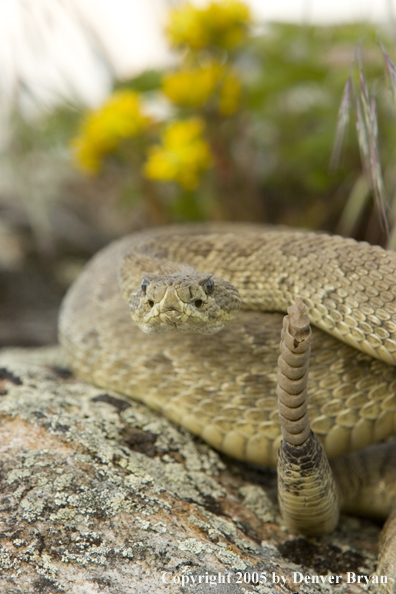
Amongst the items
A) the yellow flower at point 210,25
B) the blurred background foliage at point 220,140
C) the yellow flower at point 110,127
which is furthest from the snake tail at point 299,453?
the yellow flower at point 210,25

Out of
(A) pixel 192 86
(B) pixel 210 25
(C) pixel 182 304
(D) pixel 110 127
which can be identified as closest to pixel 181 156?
(A) pixel 192 86

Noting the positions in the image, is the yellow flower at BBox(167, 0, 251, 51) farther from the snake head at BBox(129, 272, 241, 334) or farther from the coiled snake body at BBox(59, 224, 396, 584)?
the snake head at BBox(129, 272, 241, 334)

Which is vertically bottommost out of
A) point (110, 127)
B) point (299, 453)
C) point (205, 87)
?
point (299, 453)

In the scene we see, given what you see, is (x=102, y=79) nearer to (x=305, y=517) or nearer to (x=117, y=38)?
(x=117, y=38)

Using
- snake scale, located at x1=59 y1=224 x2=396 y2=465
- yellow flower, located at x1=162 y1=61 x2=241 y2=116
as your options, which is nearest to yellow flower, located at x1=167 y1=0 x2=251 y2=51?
yellow flower, located at x1=162 y1=61 x2=241 y2=116

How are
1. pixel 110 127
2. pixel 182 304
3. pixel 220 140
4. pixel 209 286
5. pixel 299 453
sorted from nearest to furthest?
pixel 299 453, pixel 182 304, pixel 209 286, pixel 110 127, pixel 220 140

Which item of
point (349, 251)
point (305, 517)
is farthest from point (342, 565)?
point (349, 251)

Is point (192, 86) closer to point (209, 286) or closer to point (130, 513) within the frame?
point (209, 286)
